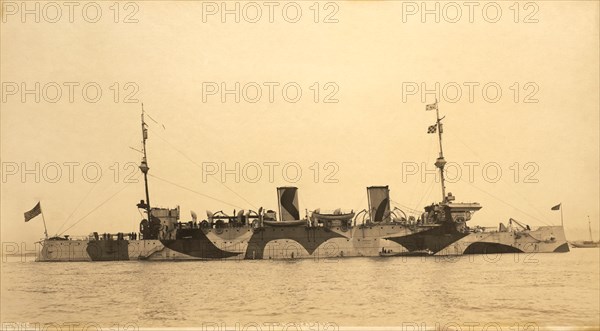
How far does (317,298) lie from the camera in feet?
34.8

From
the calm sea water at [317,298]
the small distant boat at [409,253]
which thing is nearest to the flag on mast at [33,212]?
the calm sea water at [317,298]

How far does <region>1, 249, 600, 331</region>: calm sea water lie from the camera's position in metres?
9.12

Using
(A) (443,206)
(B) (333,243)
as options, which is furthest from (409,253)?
(A) (443,206)

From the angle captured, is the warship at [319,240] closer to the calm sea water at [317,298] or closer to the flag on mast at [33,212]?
the calm sea water at [317,298]

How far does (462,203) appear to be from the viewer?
1300 cm

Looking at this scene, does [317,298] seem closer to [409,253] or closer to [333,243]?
[333,243]

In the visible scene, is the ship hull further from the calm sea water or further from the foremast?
the calm sea water

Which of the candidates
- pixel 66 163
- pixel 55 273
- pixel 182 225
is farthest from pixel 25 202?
pixel 182 225

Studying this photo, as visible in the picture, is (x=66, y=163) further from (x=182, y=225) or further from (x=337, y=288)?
A: (x=182, y=225)

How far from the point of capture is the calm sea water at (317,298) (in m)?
9.12

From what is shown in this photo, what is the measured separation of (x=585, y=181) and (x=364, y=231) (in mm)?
8814

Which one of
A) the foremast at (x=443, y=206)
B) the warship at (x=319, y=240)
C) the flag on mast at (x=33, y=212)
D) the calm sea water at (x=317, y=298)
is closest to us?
the calm sea water at (x=317, y=298)

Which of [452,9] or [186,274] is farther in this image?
[186,274]

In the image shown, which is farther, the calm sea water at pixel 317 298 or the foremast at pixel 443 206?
the foremast at pixel 443 206
